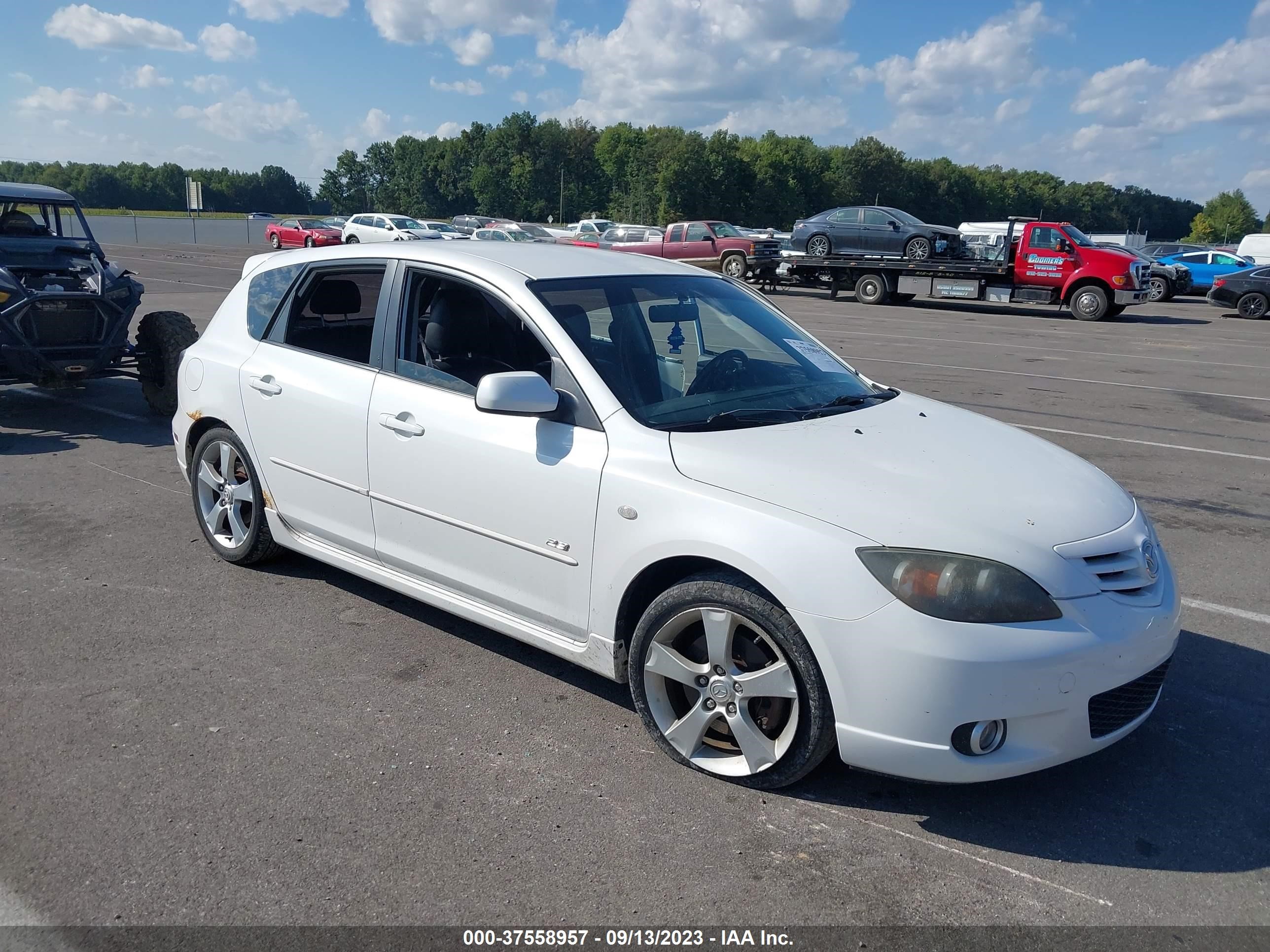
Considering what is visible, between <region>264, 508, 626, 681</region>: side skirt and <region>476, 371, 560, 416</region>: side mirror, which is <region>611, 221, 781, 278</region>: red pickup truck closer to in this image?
<region>264, 508, 626, 681</region>: side skirt

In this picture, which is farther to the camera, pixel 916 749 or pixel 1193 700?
pixel 1193 700

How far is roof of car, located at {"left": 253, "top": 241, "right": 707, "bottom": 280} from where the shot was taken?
4.15m

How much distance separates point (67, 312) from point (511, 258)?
6086 millimetres

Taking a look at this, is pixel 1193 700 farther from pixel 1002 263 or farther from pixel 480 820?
pixel 1002 263

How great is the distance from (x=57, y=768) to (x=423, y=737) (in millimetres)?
1190

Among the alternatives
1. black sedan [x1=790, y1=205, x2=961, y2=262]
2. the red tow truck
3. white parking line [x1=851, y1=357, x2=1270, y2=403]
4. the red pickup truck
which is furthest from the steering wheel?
the red pickup truck

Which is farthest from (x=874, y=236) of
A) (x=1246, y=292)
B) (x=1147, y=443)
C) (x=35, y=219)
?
(x=35, y=219)

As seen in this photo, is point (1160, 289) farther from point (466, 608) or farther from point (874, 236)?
point (466, 608)

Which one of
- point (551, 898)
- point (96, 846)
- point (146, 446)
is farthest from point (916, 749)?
point (146, 446)

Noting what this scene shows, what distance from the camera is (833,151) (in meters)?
132

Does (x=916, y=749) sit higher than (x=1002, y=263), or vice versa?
(x=1002, y=263)

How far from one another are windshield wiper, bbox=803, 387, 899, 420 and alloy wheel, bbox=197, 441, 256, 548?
2800 millimetres

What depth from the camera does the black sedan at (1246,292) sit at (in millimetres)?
24688

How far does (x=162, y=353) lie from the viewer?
8.95 m
